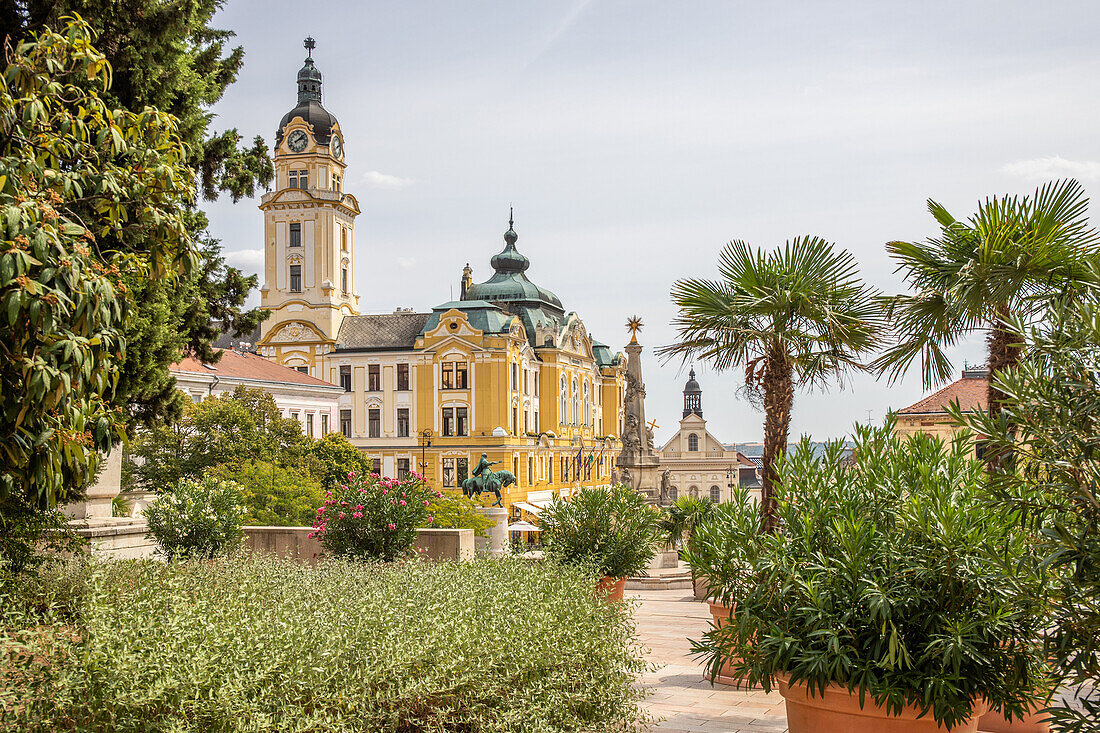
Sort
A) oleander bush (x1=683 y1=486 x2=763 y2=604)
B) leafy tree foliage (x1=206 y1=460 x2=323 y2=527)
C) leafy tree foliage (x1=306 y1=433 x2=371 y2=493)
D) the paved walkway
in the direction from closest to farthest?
oleander bush (x1=683 y1=486 x2=763 y2=604) → the paved walkway → leafy tree foliage (x1=206 y1=460 x2=323 y2=527) → leafy tree foliage (x1=306 y1=433 x2=371 y2=493)

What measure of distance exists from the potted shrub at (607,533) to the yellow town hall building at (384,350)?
43562 mm

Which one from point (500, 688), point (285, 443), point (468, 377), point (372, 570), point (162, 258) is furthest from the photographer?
point (468, 377)

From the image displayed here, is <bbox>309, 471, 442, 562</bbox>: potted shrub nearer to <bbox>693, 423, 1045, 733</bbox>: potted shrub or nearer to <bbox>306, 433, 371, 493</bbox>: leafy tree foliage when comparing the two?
<bbox>693, 423, 1045, 733</bbox>: potted shrub

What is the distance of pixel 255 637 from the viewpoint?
5.14 meters

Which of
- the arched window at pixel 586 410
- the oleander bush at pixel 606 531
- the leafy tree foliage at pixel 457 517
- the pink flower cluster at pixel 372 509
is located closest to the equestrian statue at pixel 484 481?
the leafy tree foliage at pixel 457 517

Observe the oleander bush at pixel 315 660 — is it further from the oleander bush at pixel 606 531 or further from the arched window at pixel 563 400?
the arched window at pixel 563 400

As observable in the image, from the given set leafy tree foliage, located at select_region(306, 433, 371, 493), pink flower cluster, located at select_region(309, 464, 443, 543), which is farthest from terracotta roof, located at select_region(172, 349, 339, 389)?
pink flower cluster, located at select_region(309, 464, 443, 543)

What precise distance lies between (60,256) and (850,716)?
4.91 meters

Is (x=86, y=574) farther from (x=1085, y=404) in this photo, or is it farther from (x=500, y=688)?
(x=1085, y=404)

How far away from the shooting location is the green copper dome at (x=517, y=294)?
6412 centimetres

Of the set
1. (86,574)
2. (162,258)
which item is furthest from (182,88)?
(86,574)

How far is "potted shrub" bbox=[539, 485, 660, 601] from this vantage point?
39.0 feet

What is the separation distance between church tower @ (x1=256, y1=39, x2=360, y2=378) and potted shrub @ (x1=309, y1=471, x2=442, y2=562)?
4670 centimetres

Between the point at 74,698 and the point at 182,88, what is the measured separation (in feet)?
22.7
